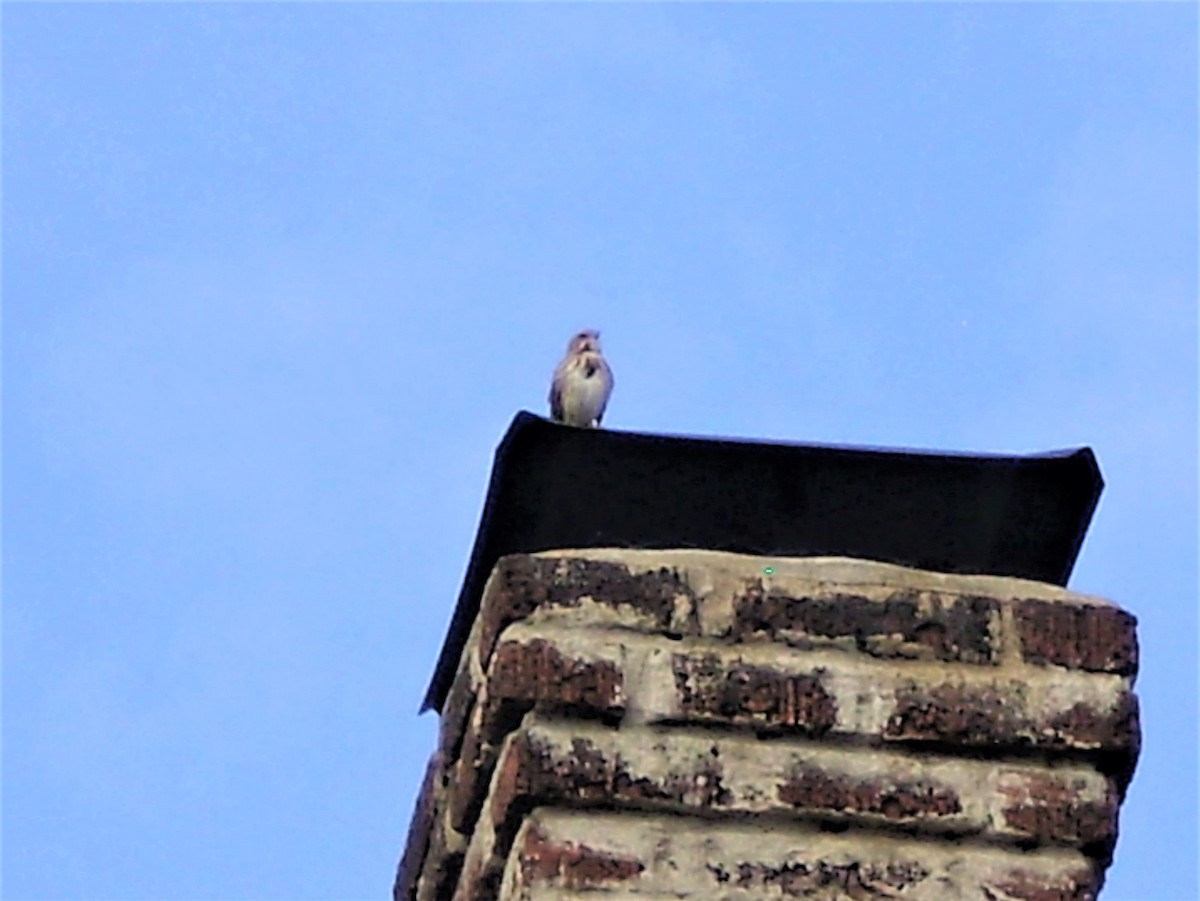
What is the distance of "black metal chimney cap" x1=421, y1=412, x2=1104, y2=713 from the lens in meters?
3.61

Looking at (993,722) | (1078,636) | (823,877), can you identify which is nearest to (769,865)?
(823,877)

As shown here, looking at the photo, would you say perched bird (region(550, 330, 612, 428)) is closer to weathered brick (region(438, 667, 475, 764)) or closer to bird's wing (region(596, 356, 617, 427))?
bird's wing (region(596, 356, 617, 427))

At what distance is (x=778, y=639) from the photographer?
3.48 m

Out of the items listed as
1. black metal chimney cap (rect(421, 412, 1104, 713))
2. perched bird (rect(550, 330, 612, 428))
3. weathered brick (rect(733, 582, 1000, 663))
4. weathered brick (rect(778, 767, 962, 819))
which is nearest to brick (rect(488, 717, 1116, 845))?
weathered brick (rect(778, 767, 962, 819))

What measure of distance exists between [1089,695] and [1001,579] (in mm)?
188

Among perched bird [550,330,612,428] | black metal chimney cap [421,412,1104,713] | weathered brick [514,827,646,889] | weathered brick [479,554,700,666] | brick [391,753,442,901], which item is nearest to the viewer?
weathered brick [514,827,646,889]

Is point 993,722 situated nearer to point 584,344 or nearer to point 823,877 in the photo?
point 823,877

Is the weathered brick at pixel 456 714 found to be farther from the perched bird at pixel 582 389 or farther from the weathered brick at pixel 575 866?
the perched bird at pixel 582 389

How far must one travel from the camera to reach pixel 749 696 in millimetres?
3436

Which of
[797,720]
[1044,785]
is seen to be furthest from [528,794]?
[1044,785]

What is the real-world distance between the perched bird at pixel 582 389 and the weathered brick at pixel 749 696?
9.58 ft

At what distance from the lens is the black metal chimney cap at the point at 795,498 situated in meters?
3.61

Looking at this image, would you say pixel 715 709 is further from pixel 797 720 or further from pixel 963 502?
pixel 963 502

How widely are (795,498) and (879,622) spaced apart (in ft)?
0.66
